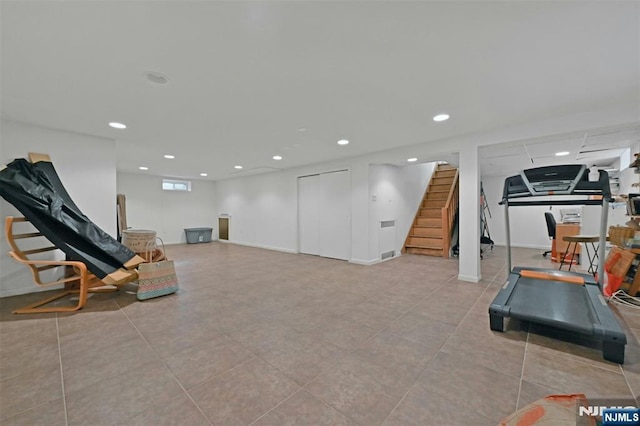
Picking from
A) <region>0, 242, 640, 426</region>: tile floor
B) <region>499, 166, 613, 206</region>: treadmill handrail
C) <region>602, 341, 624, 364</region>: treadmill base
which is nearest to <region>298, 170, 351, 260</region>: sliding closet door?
<region>0, 242, 640, 426</region>: tile floor

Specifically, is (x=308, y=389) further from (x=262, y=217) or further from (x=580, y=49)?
(x=262, y=217)

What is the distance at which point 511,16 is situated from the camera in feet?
5.07

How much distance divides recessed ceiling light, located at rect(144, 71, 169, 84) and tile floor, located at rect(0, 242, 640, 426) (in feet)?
7.95

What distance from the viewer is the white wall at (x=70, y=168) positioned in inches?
129

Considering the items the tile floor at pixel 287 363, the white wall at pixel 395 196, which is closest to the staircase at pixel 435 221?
the white wall at pixel 395 196

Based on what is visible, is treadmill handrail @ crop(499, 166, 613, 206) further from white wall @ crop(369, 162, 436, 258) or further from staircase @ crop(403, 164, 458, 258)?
staircase @ crop(403, 164, 458, 258)

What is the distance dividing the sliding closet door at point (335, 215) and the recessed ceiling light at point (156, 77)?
13.4 ft

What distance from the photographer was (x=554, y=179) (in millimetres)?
2637

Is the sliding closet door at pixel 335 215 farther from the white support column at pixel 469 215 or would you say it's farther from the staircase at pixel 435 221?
the white support column at pixel 469 215

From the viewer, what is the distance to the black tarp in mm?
2846

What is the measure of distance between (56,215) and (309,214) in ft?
15.4

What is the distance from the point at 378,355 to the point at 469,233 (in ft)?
9.57

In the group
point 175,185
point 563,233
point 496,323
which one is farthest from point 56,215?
point 563,233

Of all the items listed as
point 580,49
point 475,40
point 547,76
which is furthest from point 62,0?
point 547,76
